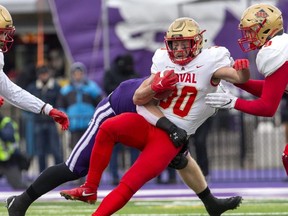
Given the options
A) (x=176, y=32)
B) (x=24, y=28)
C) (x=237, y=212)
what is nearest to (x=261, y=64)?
(x=176, y=32)

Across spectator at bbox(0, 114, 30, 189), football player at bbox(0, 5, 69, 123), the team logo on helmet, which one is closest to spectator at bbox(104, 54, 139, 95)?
spectator at bbox(0, 114, 30, 189)

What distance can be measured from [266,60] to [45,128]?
21.7 ft

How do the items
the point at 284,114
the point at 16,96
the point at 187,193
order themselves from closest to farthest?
the point at 16,96
the point at 187,193
the point at 284,114

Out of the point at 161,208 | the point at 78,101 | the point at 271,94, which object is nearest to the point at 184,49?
the point at 271,94

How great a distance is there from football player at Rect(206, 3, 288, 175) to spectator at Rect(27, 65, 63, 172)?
616 cm

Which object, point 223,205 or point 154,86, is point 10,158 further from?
point 154,86

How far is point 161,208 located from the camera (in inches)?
400

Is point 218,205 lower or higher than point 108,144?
lower

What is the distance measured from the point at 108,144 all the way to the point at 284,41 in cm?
151

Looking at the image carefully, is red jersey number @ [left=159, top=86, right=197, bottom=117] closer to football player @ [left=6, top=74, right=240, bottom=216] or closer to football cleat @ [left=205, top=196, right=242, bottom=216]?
football player @ [left=6, top=74, right=240, bottom=216]

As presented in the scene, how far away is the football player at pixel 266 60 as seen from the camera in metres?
7.43

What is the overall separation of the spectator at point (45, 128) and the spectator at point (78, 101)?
0.85 ft

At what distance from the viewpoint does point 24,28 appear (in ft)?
72.2

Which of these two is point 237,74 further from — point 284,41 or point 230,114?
point 230,114
